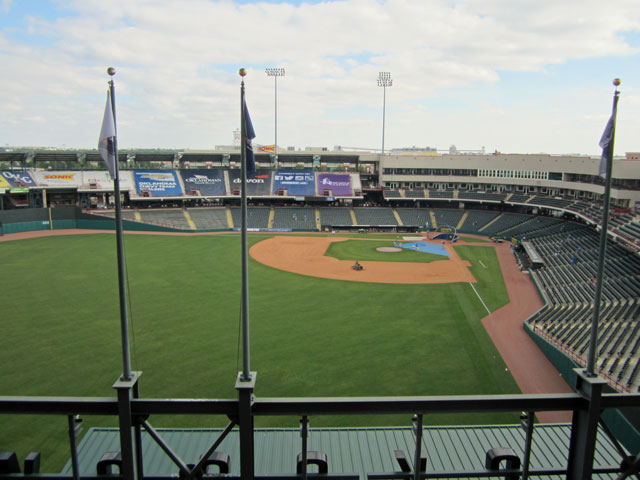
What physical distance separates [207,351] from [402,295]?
16.0m

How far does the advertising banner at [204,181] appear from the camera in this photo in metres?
70.6

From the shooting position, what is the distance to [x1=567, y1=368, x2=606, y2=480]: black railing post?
5411mm

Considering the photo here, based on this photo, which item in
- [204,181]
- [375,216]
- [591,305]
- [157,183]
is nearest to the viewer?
[591,305]

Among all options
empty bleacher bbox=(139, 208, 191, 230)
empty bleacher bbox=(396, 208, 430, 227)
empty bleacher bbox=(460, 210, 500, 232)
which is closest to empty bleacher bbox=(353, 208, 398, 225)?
empty bleacher bbox=(396, 208, 430, 227)

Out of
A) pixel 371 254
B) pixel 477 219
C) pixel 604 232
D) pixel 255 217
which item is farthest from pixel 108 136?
pixel 477 219

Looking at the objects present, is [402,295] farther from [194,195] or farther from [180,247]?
[194,195]

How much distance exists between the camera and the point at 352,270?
40250 millimetres

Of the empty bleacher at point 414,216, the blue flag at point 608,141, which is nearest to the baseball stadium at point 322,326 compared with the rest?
the empty bleacher at point 414,216

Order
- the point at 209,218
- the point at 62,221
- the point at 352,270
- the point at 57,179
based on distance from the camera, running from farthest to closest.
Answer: the point at 209,218, the point at 57,179, the point at 62,221, the point at 352,270

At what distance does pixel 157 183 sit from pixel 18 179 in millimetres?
18554

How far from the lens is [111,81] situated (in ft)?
21.7

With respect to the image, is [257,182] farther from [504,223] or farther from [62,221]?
[504,223]

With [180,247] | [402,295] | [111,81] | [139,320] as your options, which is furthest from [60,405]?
[180,247]

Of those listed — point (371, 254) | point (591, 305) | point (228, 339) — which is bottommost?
point (228, 339)
